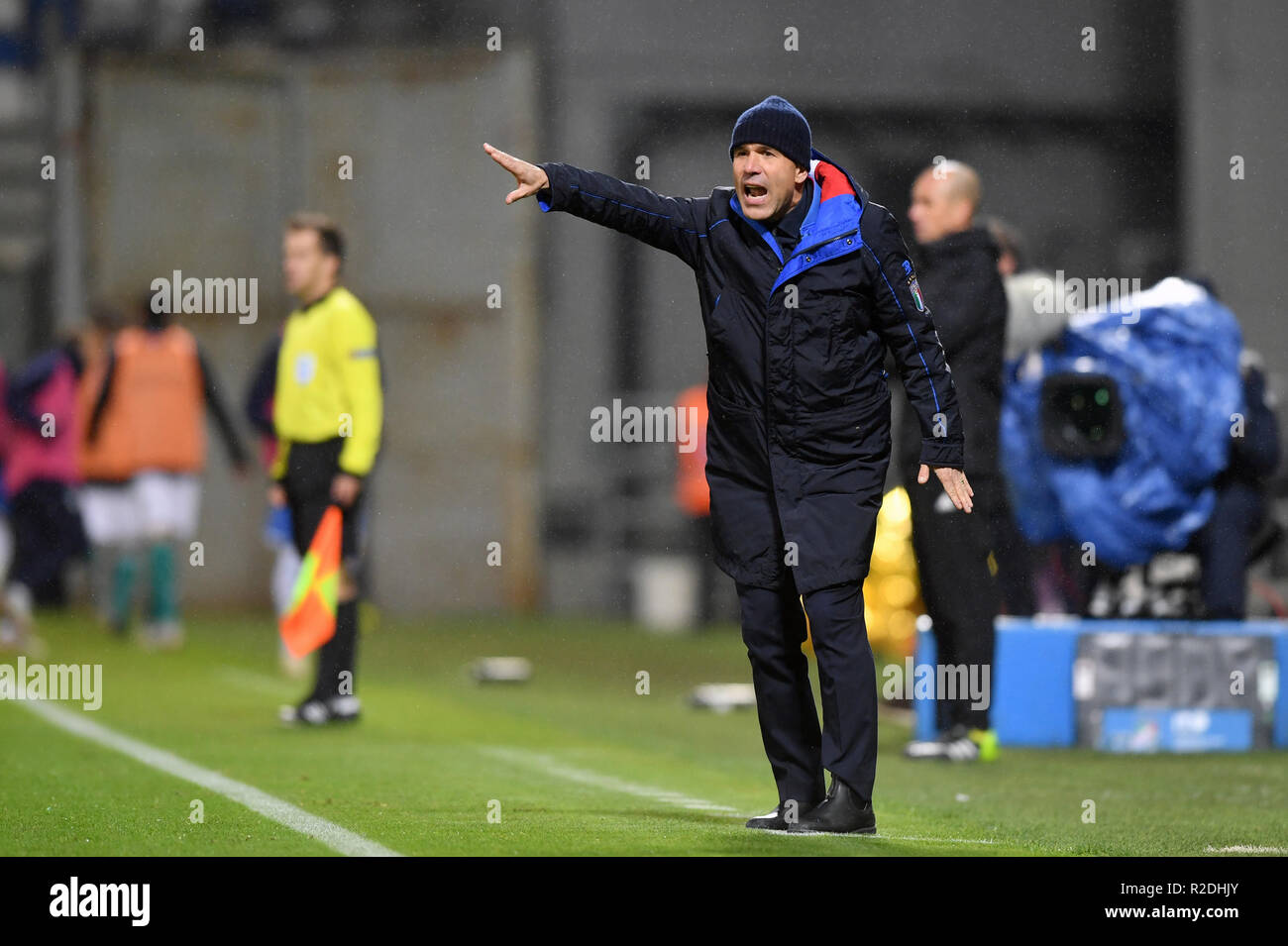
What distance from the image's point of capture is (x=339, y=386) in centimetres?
1012

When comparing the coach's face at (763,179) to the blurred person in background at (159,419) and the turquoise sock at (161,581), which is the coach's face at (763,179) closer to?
the blurred person in background at (159,419)

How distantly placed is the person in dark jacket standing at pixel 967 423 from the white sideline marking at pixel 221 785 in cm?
296

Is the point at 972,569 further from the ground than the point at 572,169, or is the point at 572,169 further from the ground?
the point at 572,169

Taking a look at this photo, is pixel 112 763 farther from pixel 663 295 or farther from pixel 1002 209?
pixel 1002 209

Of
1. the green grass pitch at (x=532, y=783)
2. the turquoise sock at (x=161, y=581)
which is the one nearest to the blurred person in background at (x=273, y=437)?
the green grass pitch at (x=532, y=783)

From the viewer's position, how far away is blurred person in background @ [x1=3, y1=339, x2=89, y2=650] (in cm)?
1695

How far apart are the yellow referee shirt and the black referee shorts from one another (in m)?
0.05

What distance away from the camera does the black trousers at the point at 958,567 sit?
357 inches

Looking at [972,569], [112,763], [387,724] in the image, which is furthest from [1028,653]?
[112,763]

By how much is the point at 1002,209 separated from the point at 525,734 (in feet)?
43.7

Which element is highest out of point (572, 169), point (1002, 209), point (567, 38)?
point (567, 38)

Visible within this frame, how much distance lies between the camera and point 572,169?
6402 millimetres

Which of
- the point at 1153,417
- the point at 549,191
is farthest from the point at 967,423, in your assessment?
the point at 549,191
